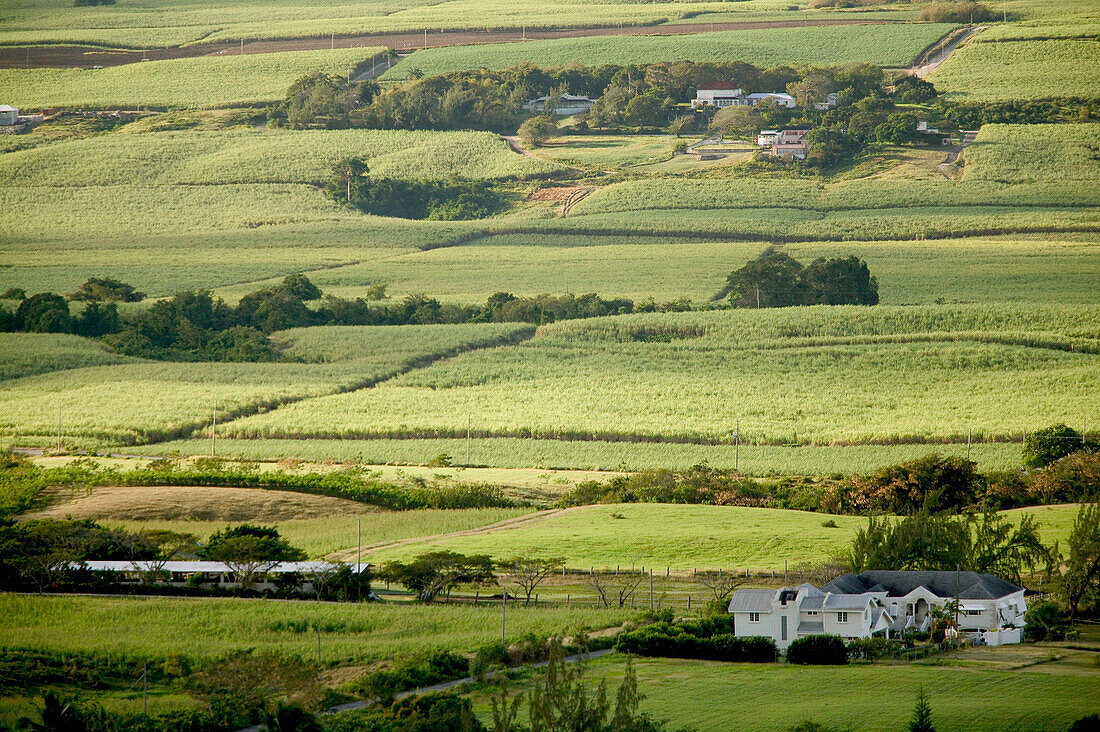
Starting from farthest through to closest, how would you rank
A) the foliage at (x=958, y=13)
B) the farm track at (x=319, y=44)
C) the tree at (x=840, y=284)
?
the farm track at (x=319, y=44) < the foliage at (x=958, y=13) < the tree at (x=840, y=284)

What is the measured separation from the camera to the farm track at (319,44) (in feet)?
594

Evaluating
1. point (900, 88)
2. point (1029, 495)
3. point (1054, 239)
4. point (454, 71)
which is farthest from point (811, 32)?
point (1029, 495)

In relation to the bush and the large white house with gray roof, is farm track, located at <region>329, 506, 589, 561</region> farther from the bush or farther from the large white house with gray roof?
the bush

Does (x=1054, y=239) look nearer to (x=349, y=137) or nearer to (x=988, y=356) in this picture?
(x=988, y=356)

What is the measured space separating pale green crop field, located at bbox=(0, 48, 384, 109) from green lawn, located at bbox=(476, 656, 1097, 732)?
148426 millimetres

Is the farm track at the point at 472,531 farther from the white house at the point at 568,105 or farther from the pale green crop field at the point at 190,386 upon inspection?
the white house at the point at 568,105

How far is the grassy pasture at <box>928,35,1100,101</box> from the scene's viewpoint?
15938 cm

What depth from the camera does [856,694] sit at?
38000 millimetres

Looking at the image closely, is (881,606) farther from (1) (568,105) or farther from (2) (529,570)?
(1) (568,105)

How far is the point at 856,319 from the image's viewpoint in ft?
347

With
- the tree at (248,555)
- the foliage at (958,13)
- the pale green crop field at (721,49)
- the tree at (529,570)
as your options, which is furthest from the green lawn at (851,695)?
the foliage at (958,13)

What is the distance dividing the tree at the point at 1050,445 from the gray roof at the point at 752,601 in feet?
103

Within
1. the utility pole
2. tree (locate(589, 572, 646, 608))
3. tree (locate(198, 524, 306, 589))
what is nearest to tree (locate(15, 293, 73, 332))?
the utility pole

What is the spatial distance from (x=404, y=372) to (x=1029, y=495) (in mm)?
48452
